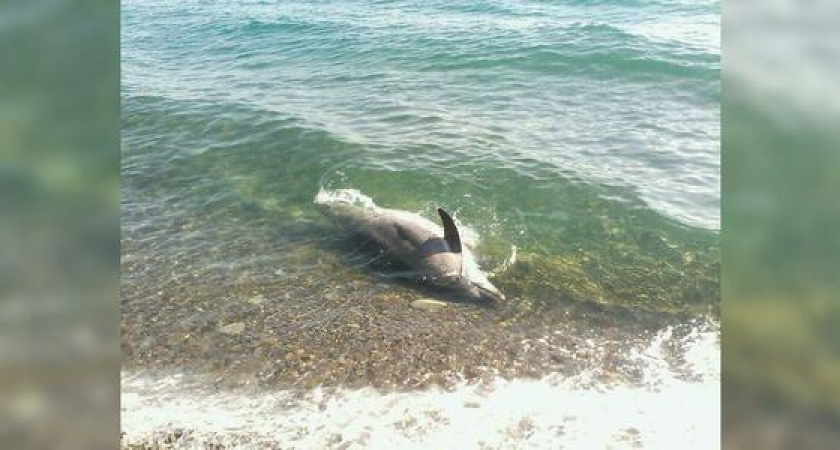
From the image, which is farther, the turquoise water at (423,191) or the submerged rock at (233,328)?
the submerged rock at (233,328)

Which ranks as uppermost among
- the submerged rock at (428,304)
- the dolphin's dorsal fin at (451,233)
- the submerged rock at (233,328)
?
the dolphin's dorsal fin at (451,233)

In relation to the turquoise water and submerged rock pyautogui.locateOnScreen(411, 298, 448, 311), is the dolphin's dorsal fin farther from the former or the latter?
submerged rock pyautogui.locateOnScreen(411, 298, 448, 311)

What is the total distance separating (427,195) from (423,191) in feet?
0.62

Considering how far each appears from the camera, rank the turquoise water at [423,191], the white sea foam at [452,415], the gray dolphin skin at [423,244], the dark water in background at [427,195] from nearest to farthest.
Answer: the white sea foam at [452,415]
the dark water in background at [427,195]
the turquoise water at [423,191]
the gray dolphin skin at [423,244]

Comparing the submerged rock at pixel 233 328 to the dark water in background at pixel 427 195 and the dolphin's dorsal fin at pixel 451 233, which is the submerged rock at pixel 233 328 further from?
the dolphin's dorsal fin at pixel 451 233

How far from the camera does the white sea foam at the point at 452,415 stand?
5172 millimetres

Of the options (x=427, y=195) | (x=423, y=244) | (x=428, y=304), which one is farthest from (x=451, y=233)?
(x=427, y=195)

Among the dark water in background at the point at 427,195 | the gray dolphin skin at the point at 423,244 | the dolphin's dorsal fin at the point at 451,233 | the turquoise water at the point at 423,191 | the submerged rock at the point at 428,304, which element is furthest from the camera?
the dolphin's dorsal fin at the point at 451,233

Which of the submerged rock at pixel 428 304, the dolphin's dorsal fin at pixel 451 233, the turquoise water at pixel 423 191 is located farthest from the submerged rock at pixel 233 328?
the dolphin's dorsal fin at pixel 451 233

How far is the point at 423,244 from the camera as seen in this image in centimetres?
860

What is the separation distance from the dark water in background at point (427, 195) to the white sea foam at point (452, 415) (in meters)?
0.29

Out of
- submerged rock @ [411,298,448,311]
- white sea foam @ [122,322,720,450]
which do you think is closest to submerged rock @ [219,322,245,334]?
white sea foam @ [122,322,720,450]
